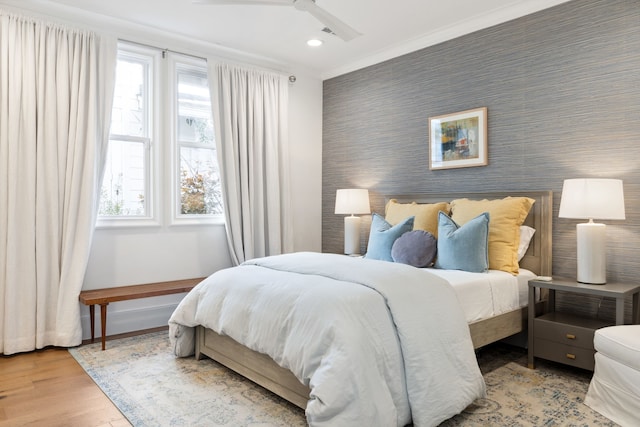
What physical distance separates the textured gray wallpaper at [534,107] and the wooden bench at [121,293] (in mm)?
1992

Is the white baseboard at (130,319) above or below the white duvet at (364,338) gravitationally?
below

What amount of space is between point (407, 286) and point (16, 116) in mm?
2998

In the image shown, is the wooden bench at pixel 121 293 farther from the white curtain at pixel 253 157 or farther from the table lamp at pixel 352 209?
the table lamp at pixel 352 209

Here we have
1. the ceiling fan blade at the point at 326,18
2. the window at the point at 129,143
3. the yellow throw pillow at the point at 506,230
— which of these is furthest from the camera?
the window at the point at 129,143

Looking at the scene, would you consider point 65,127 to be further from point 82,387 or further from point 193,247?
point 82,387

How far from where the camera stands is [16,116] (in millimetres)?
3172

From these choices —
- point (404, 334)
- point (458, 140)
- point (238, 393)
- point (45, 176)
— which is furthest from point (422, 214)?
point (45, 176)

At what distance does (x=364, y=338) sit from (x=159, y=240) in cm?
265

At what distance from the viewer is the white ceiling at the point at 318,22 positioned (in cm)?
338

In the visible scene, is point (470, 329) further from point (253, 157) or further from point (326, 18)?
point (253, 157)

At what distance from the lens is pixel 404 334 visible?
206 cm

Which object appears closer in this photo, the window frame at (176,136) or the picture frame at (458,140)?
the picture frame at (458,140)

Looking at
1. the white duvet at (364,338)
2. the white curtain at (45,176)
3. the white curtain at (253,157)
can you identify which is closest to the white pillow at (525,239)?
the white duvet at (364,338)

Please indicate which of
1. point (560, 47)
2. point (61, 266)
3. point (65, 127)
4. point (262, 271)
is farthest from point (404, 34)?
point (61, 266)
